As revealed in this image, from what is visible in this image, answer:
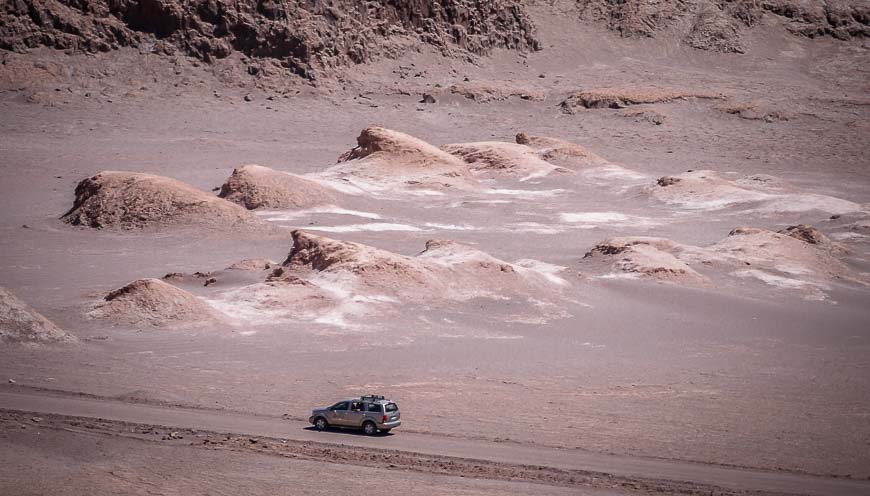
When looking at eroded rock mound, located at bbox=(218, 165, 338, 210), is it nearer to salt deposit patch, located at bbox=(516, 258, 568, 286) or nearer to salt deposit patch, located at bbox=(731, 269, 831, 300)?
salt deposit patch, located at bbox=(516, 258, 568, 286)

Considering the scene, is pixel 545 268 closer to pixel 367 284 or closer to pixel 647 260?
pixel 647 260

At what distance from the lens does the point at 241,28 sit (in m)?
64.1

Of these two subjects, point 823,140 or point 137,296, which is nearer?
point 137,296

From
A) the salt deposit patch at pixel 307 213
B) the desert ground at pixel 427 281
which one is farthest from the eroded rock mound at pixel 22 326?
the salt deposit patch at pixel 307 213

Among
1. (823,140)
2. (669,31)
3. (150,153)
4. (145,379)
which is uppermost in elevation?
(669,31)

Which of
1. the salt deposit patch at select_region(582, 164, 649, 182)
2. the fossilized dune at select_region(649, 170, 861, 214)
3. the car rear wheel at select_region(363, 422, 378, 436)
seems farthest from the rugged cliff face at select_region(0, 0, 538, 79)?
the car rear wheel at select_region(363, 422, 378, 436)

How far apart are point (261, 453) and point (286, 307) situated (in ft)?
33.5

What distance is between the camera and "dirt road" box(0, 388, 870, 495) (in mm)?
12953

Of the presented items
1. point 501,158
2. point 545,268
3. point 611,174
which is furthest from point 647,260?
point 501,158

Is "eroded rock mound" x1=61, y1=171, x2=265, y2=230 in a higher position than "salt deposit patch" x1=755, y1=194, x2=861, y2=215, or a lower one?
lower

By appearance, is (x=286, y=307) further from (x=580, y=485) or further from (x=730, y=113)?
(x=730, y=113)

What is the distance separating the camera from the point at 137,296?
2216 cm

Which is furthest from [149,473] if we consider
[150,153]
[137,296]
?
[150,153]

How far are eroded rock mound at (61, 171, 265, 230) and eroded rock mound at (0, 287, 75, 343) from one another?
566 inches
